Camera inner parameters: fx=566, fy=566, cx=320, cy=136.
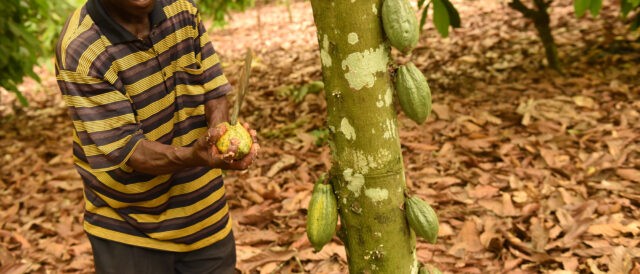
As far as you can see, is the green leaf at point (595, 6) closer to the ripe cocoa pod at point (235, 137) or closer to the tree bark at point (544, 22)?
the tree bark at point (544, 22)

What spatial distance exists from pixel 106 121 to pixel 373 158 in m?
0.66

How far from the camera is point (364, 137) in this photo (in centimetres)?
110

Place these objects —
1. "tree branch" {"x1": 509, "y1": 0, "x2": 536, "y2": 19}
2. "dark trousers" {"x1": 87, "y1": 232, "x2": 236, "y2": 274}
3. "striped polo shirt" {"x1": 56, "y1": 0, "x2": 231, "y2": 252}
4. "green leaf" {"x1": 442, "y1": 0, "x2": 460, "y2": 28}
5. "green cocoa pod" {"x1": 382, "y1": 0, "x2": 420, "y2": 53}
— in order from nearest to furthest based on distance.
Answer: "green cocoa pod" {"x1": 382, "y1": 0, "x2": 420, "y2": 53} < "striped polo shirt" {"x1": 56, "y1": 0, "x2": 231, "y2": 252} < "dark trousers" {"x1": 87, "y1": 232, "x2": 236, "y2": 274} < "green leaf" {"x1": 442, "y1": 0, "x2": 460, "y2": 28} < "tree branch" {"x1": 509, "y1": 0, "x2": 536, "y2": 19}

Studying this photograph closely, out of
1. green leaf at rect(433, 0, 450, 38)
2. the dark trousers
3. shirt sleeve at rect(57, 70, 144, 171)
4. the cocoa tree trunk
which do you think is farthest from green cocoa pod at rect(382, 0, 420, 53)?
green leaf at rect(433, 0, 450, 38)

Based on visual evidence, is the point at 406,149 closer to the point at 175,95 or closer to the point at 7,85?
the point at 175,95

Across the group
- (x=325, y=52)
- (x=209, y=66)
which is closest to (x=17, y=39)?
(x=209, y=66)

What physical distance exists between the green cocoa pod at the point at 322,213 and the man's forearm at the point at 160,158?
0.26 meters

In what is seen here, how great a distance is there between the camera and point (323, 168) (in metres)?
3.16

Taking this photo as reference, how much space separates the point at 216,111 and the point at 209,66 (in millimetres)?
137

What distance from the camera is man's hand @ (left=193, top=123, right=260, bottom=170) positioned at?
1.11m

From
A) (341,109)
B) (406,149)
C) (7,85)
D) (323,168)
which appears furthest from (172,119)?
(7,85)

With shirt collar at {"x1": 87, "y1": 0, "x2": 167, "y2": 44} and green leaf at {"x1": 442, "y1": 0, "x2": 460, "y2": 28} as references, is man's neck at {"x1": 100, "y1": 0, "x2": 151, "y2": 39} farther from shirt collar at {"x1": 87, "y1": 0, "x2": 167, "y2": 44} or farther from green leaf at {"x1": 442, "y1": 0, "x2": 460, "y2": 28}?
green leaf at {"x1": 442, "y1": 0, "x2": 460, "y2": 28}

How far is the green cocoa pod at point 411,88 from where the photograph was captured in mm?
1120

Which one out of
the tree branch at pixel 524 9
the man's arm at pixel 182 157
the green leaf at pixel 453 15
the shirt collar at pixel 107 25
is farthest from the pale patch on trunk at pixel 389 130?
the tree branch at pixel 524 9
